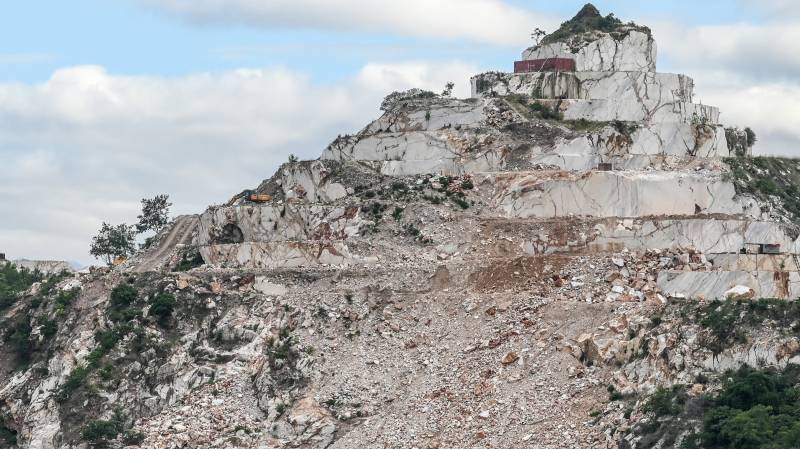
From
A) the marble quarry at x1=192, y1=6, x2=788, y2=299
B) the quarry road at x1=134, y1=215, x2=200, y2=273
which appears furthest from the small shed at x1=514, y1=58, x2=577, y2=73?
the quarry road at x1=134, y1=215, x2=200, y2=273

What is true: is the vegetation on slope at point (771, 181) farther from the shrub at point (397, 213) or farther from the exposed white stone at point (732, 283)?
the shrub at point (397, 213)

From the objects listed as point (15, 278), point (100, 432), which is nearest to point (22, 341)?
point (100, 432)

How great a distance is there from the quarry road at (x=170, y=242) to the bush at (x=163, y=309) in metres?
6.99

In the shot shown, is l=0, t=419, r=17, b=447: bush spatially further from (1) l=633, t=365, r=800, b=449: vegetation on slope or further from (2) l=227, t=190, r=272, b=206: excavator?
(1) l=633, t=365, r=800, b=449: vegetation on slope

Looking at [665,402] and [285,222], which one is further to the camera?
[285,222]

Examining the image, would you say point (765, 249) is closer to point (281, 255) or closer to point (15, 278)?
point (281, 255)

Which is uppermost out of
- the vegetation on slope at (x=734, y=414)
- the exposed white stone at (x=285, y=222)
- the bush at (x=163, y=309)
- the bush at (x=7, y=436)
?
the exposed white stone at (x=285, y=222)

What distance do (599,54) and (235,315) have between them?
2308 centimetres

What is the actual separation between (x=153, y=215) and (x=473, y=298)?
30.5 meters

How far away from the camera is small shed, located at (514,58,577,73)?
86812mm

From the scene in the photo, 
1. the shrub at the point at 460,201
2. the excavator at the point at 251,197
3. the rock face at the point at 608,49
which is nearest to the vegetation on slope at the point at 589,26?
the rock face at the point at 608,49

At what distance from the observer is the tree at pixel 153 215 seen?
98.2 m

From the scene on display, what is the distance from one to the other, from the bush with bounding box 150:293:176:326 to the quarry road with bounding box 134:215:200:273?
275 inches

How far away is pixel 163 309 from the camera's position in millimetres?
74438
